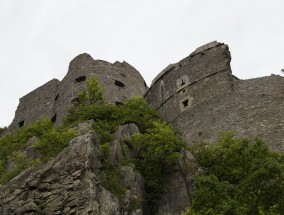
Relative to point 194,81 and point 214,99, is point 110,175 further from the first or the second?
point 194,81

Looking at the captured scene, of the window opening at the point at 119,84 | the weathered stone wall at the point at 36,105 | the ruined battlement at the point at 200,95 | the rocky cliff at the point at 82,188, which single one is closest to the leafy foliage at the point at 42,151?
the rocky cliff at the point at 82,188

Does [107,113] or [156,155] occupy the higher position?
[107,113]

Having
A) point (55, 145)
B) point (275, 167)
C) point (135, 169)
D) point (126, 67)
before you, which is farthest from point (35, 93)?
point (275, 167)

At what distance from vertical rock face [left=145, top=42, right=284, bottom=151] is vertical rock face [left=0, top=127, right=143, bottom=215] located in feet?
16.1

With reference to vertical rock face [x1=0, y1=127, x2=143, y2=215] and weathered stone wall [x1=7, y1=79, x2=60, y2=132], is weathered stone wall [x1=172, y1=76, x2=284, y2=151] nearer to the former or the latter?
vertical rock face [x1=0, y1=127, x2=143, y2=215]

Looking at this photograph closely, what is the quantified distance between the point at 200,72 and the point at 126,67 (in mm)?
7568

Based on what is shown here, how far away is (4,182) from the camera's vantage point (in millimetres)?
16453

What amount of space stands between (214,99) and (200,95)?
801 millimetres

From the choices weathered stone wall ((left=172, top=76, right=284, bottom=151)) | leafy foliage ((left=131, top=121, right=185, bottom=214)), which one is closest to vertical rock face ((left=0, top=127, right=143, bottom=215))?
leafy foliage ((left=131, top=121, right=185, bottom=214))

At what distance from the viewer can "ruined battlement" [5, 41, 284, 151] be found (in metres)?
19.0

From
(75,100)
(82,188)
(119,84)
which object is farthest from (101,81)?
(82,188)

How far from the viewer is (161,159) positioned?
16.5 m

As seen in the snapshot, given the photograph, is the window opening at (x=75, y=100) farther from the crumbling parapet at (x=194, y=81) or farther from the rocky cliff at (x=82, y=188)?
the rocky cliff at (x=82, y=188)

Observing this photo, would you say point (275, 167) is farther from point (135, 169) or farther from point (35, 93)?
point (35, 93)
